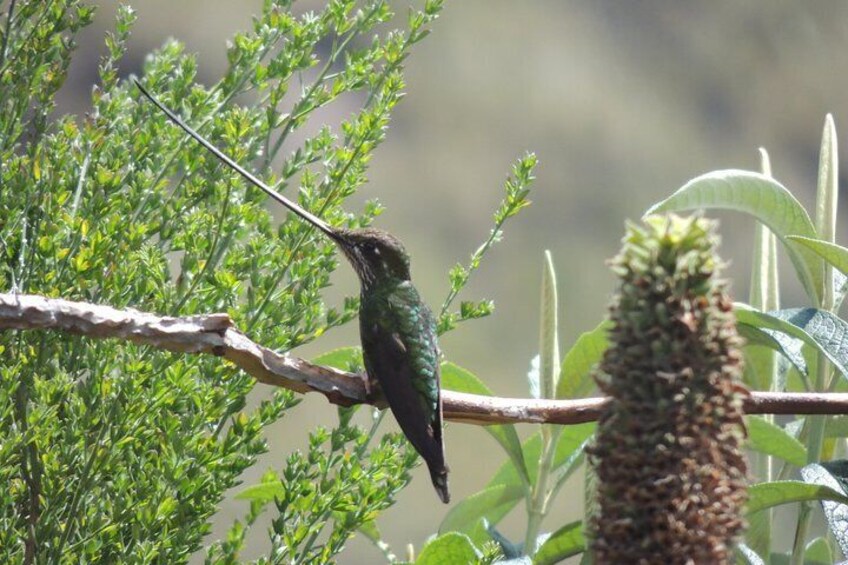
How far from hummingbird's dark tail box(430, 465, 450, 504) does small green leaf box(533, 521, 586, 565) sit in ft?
0.32

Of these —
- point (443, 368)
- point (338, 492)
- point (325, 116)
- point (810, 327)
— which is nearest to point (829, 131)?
point (810, 327)

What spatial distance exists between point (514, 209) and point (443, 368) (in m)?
0.20

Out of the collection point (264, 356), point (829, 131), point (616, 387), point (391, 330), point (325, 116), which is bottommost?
point (616, 387)

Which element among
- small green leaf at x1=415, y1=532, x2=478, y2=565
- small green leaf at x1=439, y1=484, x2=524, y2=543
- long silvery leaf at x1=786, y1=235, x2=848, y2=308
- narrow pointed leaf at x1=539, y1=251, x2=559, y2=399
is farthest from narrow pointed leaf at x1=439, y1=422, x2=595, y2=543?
long silvery leaf at x1=786, y1=235, x2=848, y2=308

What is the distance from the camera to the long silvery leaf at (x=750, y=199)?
0.96m

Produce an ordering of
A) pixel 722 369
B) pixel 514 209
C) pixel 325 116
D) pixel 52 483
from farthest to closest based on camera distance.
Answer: pixel 325 116
pixel 514 209
pixel 52 483
pixel 722 369

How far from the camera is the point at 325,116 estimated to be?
6.86ft

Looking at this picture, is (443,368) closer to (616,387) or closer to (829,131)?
(829,131)

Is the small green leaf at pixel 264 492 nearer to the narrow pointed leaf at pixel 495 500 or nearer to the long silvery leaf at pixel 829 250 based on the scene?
the narrow pointed leaf at pixel 495 500

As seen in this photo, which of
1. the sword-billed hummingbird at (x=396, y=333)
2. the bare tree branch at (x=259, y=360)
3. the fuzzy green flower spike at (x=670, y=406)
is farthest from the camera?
the sword-billed hummingbird at (x=396, y=333)

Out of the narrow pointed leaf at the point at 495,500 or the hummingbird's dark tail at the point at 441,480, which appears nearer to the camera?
the hummingbird's dark tail at the point at 441,480

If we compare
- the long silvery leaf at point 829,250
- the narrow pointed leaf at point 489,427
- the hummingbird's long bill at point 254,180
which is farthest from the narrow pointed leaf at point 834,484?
the hummingbird's long bill at point 254,180

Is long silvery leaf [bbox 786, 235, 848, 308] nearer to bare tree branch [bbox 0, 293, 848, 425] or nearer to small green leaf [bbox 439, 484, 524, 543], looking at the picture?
bare tree branch [bbox 0, 293, 848, 425]

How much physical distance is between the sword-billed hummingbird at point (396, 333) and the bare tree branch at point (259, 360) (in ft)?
0.15
